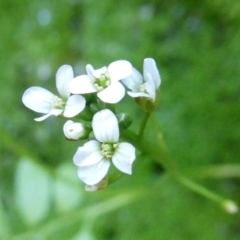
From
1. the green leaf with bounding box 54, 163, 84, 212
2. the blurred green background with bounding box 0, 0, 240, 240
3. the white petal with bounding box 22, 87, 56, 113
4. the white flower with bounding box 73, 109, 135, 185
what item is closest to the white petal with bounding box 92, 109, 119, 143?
the white flower with bounding box 73, 109, 135, 185

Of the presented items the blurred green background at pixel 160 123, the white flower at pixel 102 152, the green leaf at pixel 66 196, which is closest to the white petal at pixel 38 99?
the white flower at pixel 102 152

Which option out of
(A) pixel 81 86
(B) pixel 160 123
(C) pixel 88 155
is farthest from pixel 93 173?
(B) pixel 160 123

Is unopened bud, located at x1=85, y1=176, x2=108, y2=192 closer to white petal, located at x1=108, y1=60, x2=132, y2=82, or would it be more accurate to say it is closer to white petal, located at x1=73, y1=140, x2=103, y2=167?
→ white petal, located at x1=73, y1=140, x2=103, y2=167

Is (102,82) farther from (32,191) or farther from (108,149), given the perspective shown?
(32,191)

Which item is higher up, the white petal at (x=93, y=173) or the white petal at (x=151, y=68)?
the white petal at (x=151, y=68)

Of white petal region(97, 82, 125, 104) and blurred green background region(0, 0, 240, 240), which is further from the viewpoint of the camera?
blurred green background region(0, 0, 240, 240)

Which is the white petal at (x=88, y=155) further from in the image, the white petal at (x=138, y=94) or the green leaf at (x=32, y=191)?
the green leaf at (x=32, y=191)

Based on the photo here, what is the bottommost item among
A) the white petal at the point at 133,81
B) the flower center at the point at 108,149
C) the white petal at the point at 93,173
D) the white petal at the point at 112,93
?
the white petal at the point at 93,173

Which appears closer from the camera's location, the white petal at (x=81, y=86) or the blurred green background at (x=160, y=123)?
the white petal at (x=81, y=86)
